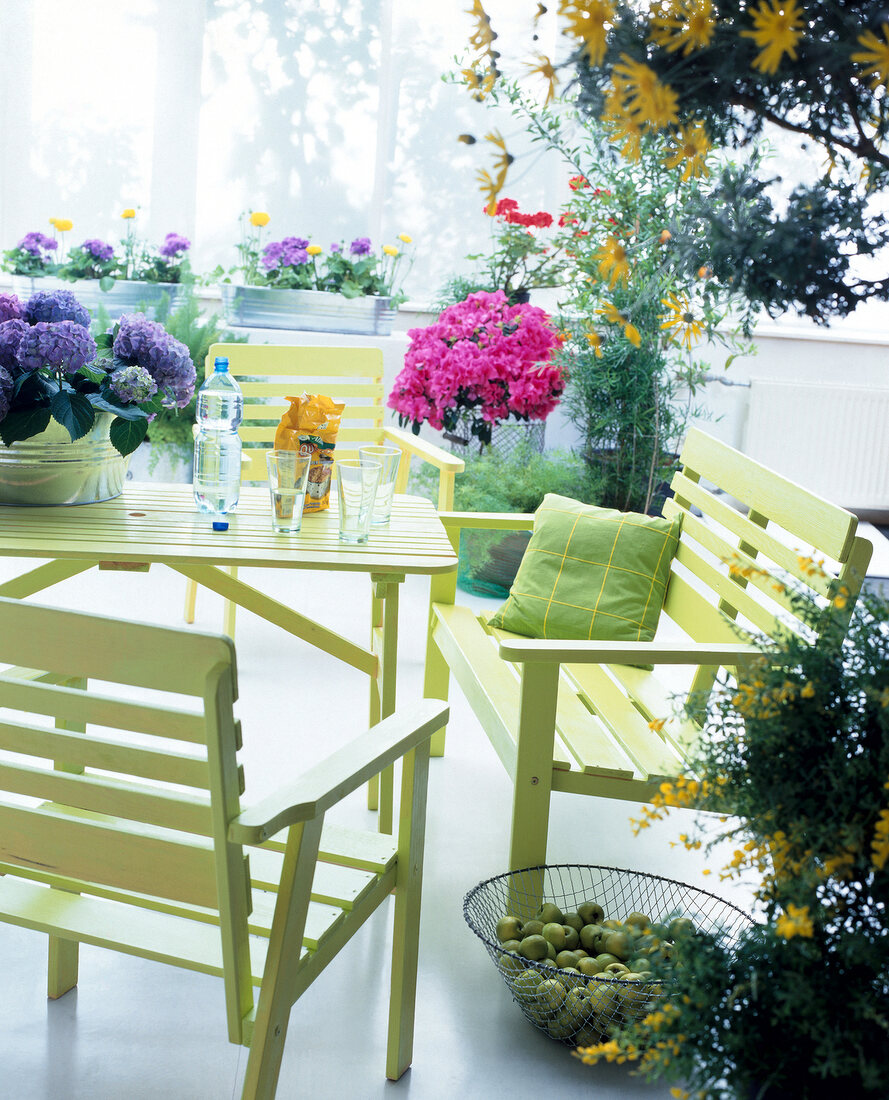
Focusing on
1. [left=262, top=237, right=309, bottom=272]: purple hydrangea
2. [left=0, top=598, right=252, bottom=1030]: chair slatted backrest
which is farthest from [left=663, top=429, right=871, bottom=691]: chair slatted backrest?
[left=262, top=237, right=309, bottom=272]: purple hydrangea

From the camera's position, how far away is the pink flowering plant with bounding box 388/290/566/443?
12.9ft

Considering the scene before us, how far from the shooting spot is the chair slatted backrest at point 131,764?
114 cm

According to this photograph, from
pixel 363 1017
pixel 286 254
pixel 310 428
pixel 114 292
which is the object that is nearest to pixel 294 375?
pixel 310 428

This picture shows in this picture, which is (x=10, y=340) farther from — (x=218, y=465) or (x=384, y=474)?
(x=384, y=474)

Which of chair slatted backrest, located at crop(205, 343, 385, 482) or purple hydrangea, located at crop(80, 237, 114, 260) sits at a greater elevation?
purple hydrangea, located at crop(80, 237, 114, 260)

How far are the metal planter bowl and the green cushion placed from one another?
0.97 metres

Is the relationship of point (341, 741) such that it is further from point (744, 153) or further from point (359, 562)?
point (744, 153)

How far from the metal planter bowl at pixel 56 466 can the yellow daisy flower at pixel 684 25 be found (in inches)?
62.9

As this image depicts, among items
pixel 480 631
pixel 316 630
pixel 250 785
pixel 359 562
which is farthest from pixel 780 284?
pixel 250 785

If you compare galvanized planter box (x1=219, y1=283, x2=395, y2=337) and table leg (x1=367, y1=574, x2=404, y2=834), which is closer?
table leg (x1=367, y1=574, x2=404, y2=834)

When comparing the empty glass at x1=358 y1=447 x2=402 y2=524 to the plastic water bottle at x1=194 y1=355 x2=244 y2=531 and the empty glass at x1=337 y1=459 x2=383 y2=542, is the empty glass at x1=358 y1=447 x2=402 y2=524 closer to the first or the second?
the empty glass at x1=337 y1=459 x2=383 y2=542

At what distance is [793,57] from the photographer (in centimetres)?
74

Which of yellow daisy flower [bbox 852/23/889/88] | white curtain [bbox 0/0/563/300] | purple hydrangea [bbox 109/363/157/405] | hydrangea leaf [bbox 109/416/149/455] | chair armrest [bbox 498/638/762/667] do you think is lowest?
chair armrest [bbox 498/638/762/667]

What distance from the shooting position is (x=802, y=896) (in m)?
0.90
